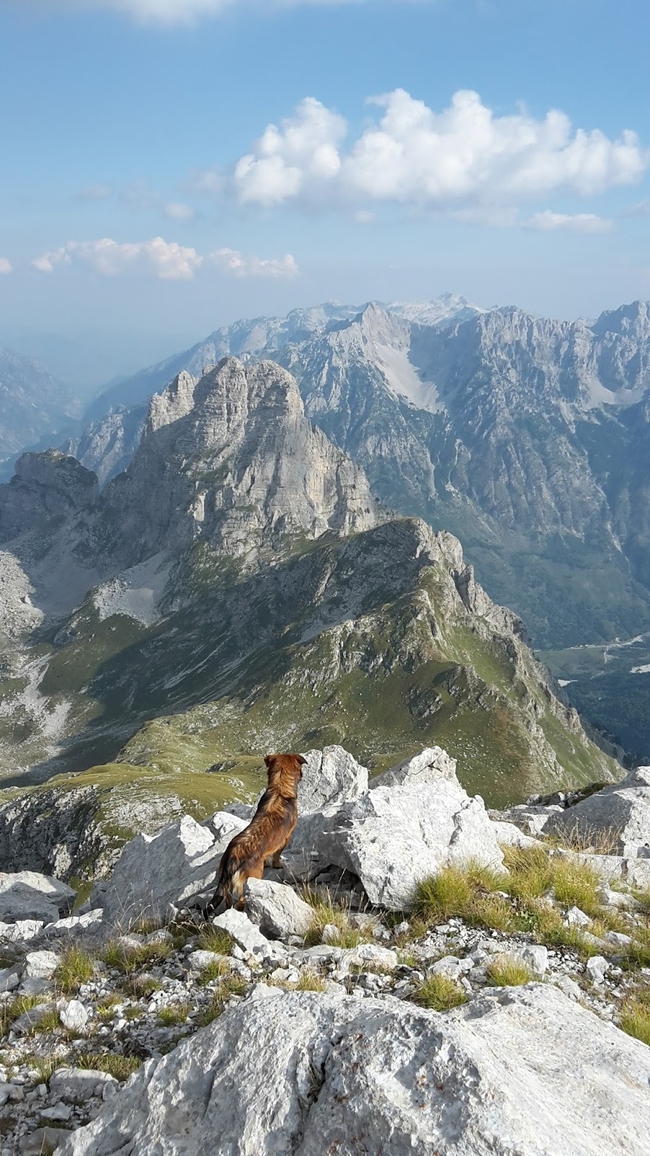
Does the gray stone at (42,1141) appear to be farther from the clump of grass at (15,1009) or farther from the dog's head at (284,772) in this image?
the dog's head at (284,772)

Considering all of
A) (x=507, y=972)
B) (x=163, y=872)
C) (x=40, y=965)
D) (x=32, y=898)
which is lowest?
(x=32, y=898)

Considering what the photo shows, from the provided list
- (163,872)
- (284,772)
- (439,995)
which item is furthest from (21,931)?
(439,995)

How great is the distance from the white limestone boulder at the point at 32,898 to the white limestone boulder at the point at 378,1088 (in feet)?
58.0

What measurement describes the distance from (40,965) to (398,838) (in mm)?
6920

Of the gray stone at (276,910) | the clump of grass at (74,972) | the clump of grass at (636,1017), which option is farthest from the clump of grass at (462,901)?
the clump of grass at (74,972)

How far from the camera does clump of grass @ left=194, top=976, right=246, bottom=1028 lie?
789 cm

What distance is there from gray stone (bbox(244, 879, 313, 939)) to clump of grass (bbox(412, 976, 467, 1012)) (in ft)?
9.99

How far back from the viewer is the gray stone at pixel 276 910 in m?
10.6

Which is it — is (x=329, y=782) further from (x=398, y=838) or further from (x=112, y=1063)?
(x=112, y=1063)

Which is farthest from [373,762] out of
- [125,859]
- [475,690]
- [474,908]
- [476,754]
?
[474,908]

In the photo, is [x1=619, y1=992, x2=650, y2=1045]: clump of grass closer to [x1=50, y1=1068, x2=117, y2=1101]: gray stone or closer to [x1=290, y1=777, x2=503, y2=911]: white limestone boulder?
[x1=290, y1=777, x2=503, y2=911]: white limestone boulder

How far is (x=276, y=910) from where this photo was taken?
10.7 meters

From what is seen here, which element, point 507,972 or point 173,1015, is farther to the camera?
point 507,972

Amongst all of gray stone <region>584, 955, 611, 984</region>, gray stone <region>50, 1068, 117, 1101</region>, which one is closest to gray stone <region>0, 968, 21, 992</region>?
gray stone <region>50, 1068, 117, 1101</region>
